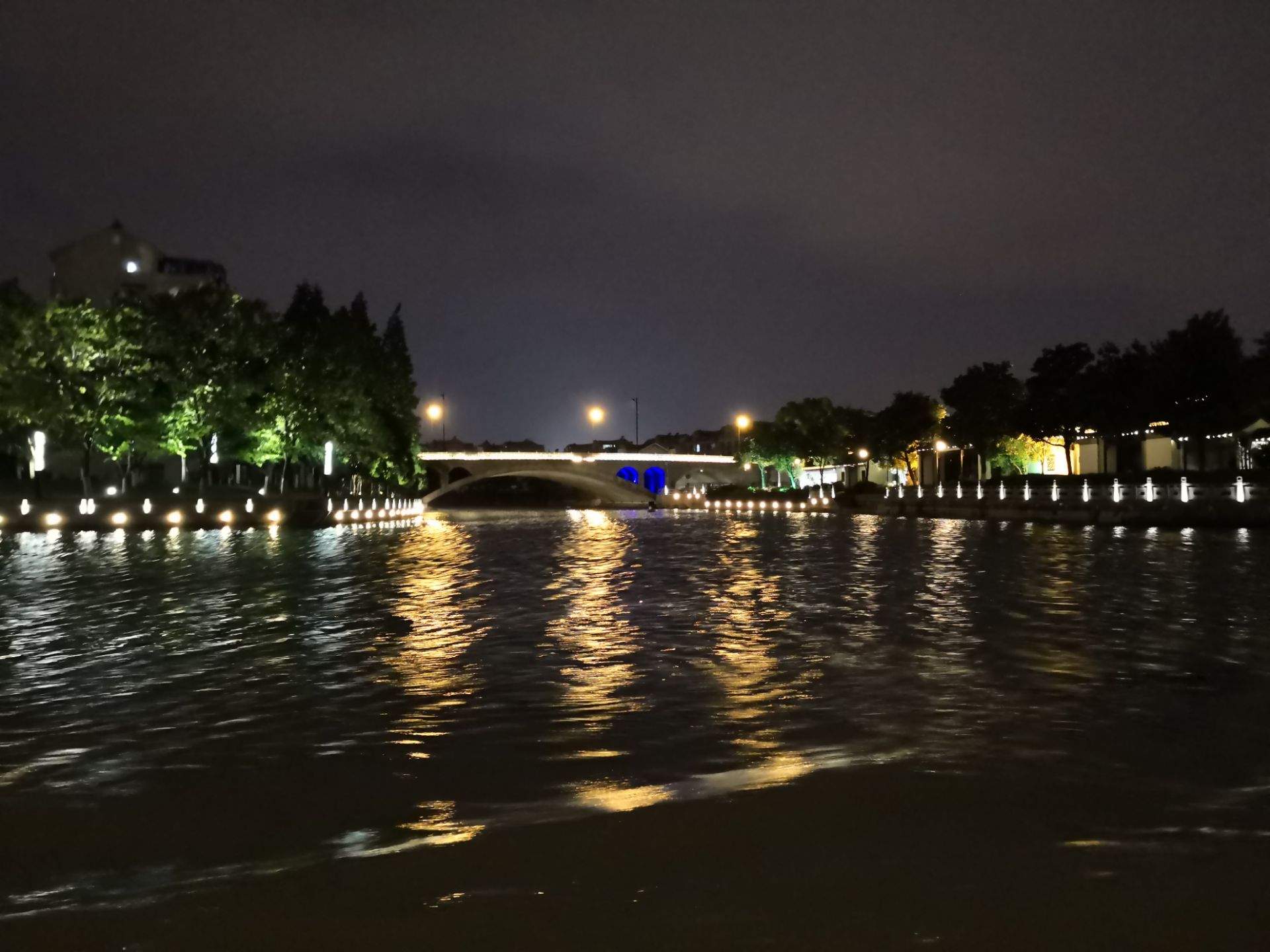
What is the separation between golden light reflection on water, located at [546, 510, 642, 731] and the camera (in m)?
8.36

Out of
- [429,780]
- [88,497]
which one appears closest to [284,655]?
[429,780]

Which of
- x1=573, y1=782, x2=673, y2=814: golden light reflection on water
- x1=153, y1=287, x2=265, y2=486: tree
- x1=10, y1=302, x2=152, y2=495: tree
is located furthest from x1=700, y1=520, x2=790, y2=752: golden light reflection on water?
x1=153, y1=287, x2=265, y2=486: tree

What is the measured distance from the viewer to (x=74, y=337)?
165ft

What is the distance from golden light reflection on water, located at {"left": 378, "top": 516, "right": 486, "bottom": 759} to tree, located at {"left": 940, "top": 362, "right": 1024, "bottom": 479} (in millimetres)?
63729

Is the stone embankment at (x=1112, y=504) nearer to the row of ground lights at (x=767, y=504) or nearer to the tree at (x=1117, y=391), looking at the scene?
the tree at (x=1117, y=391)

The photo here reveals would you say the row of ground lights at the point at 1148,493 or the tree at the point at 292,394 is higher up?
the tree at the point at 292,394

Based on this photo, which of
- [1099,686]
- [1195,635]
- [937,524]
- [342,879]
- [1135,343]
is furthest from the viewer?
[1135,343]

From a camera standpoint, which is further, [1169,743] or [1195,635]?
[1195,635]

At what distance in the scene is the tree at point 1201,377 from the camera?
195ft

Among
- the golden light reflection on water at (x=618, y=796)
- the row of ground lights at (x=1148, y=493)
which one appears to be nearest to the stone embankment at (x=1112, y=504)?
the row of ground lights at (x=1148, y=493)

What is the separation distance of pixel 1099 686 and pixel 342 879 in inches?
250

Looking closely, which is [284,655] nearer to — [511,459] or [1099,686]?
[1099,686]

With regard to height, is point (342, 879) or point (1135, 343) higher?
point (1135, 343)

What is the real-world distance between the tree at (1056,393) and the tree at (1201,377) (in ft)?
34.7
